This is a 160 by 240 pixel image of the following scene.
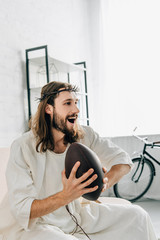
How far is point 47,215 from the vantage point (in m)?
1.34

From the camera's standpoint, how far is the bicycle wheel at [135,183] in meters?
3.75

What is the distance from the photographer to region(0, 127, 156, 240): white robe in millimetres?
1207

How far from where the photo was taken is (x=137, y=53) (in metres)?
4.22

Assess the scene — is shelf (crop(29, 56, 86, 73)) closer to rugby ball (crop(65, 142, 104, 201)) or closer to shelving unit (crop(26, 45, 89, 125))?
shelving unit (crop(26, 45, 89, 125))

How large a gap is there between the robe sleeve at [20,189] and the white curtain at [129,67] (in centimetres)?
303

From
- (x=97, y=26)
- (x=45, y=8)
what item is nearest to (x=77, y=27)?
(x=97, y=26)

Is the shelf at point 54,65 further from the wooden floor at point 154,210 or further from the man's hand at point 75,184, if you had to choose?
the man's hand at point 75,184

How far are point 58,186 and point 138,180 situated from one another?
2.57m

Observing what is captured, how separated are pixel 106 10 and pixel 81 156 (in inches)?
148

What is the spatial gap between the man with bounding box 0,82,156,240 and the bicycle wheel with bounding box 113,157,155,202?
7.45 feet

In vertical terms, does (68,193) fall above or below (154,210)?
above

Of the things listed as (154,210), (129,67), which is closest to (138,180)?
(154,210)

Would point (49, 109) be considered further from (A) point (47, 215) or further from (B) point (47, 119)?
(A) point (47, 215)

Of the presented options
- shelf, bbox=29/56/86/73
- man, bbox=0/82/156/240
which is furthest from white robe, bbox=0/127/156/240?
shelf, bbox=29/56/86/73
